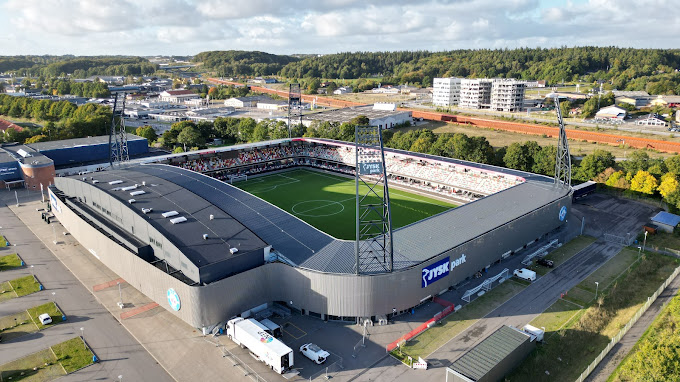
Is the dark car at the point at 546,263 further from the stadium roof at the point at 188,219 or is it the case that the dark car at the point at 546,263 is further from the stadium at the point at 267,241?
the stadium roof at the point at 188,219

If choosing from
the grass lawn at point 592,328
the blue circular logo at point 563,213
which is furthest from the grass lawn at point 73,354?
the blue circular logo at point 563,213

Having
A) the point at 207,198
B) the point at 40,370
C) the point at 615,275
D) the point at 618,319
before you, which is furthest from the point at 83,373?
the point at 615,275

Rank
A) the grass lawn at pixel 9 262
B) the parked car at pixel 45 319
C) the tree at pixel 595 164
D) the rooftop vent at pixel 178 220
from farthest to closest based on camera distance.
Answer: the tree at pixel 595 164 < the grass lawn at pixel 9 262 < the rooftop vent at pixel 178 220 < the parked car at pixel 45 319

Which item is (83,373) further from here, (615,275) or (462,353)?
(615,275)

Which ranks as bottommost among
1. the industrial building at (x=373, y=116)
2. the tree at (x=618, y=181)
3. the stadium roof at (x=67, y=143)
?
the tree at (x=618, y=181)

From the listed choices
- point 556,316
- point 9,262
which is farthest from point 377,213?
point 9,262

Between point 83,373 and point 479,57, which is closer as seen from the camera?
point 83,373

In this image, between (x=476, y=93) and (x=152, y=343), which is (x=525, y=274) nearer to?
(x=152, y=343)
